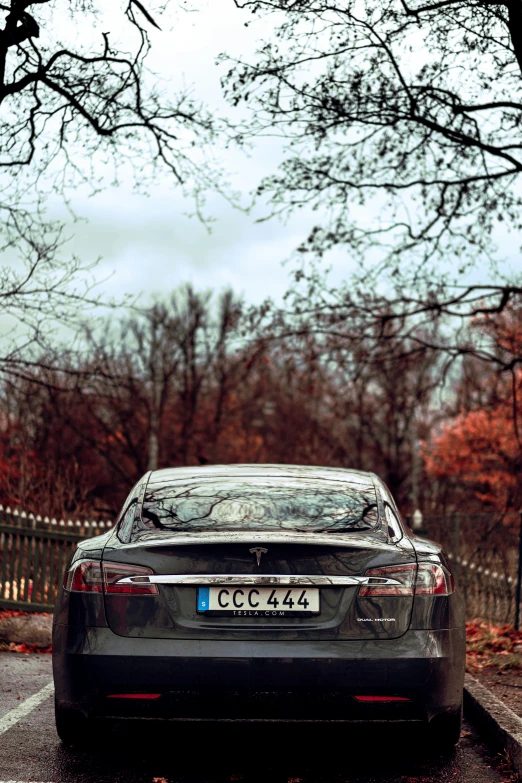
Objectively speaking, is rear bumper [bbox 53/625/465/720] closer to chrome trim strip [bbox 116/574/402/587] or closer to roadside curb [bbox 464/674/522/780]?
chrome trim strip [bbox 116/574/402/587]

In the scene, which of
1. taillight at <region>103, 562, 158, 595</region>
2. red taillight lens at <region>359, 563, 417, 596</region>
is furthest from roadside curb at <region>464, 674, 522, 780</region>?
taillight at <region>103, 562, 158, 595</region>

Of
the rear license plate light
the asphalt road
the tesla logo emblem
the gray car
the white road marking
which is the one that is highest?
the tesla logo emblem

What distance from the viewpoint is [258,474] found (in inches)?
218

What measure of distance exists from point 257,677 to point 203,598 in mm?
402

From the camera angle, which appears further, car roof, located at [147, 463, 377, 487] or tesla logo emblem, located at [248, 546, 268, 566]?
car roof, located at [147, 463, 377, 487]

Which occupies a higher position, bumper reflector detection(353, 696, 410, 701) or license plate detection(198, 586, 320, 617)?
license plate detection(198, 586, 320, 617)

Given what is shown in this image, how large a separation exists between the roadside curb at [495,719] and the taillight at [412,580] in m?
0.88

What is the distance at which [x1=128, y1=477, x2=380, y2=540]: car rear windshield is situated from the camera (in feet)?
15.5

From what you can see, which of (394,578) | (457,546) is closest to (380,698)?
(394,578)

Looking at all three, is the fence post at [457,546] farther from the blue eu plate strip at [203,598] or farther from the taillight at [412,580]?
the blue eu plate strip at [203,598]

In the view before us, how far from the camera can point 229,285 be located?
57531 mm

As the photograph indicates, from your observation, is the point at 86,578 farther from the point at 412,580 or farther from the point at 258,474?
the point at 412,580

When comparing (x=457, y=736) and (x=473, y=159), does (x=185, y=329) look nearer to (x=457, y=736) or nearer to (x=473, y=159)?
(x=473, y=159)

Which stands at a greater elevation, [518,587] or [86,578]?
[86,578]
